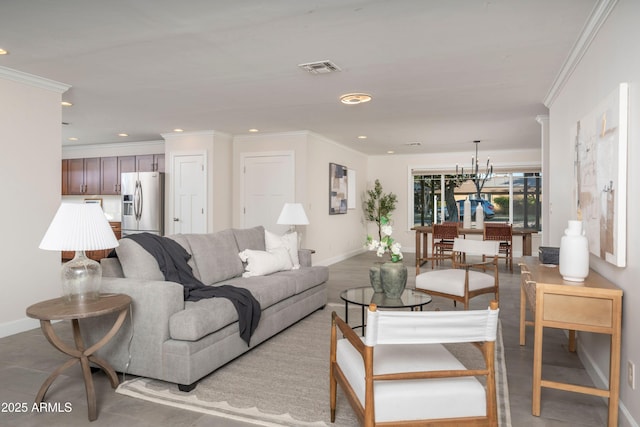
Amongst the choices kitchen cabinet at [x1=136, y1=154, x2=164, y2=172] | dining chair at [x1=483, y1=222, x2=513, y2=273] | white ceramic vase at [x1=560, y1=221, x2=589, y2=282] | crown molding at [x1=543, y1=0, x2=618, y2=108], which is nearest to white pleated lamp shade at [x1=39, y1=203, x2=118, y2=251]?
white ceramic vase at [x1=560, y1=221, x2=589, y2=282]

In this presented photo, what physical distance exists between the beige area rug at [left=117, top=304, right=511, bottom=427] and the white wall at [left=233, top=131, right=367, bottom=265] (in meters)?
3.83

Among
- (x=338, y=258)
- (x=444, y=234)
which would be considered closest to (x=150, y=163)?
(x=338, y=258)

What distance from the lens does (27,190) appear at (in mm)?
3887

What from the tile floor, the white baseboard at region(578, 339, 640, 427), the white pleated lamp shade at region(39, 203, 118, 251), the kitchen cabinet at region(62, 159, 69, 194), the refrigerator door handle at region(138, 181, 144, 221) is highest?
the kitchen cabinet at region(62, 159, 69, 194)

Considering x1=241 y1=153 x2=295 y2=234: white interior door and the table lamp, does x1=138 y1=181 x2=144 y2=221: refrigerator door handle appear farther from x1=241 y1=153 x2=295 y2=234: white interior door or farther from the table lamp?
the table lamp

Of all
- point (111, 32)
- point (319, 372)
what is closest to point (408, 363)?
point (319, 372)

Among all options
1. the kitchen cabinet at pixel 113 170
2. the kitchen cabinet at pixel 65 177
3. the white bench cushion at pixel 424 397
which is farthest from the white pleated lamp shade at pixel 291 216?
the kitchen cabinet at pixel 65 177

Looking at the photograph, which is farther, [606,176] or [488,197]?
[488,197]

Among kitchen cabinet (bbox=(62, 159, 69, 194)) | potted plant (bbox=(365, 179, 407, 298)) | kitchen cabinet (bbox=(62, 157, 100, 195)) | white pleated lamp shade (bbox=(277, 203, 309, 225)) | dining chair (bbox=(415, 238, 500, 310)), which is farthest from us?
kitchen cabinet (bbox=(62, 159, 69, 194))

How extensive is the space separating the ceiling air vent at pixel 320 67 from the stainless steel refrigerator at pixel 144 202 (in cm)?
452

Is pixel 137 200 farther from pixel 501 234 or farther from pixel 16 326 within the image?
pixel 501 234

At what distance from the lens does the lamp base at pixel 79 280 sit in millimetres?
2418

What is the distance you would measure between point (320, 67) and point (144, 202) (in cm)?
491

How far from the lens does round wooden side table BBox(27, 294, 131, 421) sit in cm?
222
